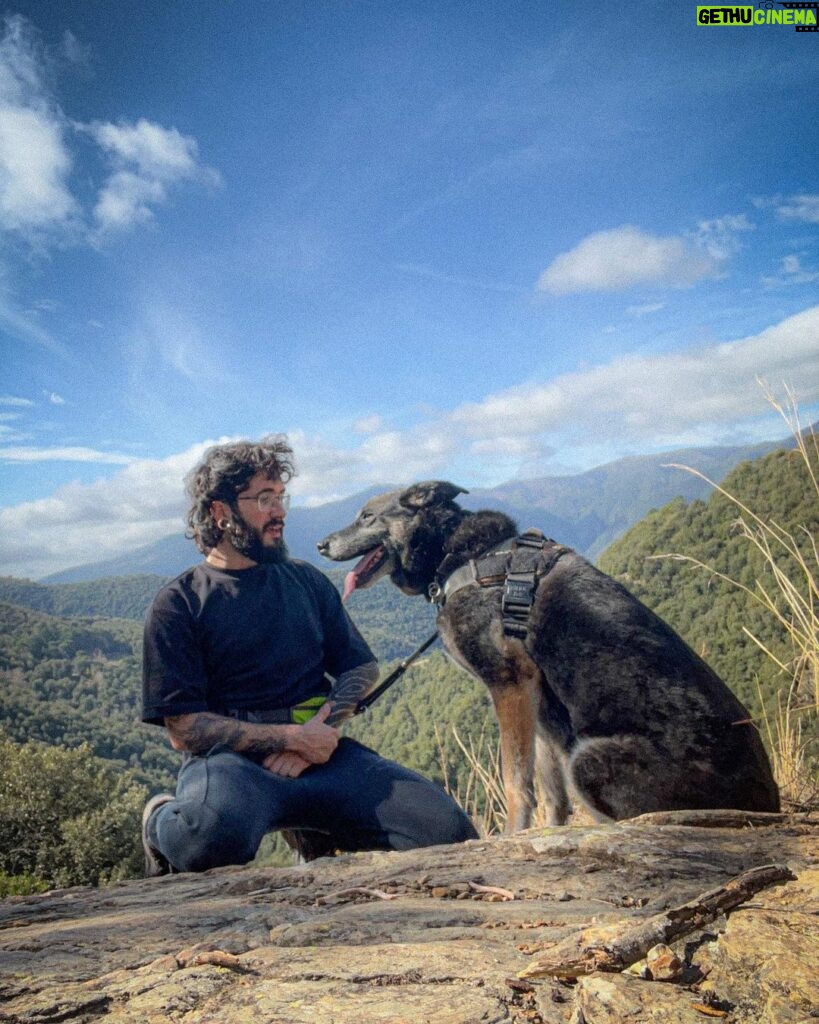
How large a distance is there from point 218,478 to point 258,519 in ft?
1.15

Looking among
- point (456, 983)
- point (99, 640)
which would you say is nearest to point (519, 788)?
point (456, 983)

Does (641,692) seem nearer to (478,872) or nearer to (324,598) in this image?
(478,872)

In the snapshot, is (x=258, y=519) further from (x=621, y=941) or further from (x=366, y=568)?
(x=621, y=941)

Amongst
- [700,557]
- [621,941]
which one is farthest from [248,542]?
[700,557]

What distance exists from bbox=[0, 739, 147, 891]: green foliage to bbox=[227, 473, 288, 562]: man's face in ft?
56.6

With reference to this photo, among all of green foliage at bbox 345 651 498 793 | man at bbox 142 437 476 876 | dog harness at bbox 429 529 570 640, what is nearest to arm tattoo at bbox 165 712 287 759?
man at bbox 142 437 476 876

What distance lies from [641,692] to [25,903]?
9.46 feet

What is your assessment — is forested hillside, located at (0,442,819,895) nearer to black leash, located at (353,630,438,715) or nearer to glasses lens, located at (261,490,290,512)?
black leash, located at (353,630,438,715)

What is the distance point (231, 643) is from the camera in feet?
11.8

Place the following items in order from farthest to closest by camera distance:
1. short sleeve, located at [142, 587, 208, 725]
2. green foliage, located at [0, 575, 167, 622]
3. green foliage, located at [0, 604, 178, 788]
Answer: green foliage, located at [0, 575, 167, 622] < green foliage, located at [0, 604, 178, 788] < short sleeve, located at [142, 587, 208, 725]

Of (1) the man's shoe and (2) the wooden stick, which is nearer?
(2) the wooden stick

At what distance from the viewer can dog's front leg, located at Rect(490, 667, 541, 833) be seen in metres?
3.92

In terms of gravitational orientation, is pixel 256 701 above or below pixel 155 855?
above

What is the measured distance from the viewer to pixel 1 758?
20734 millimetres
